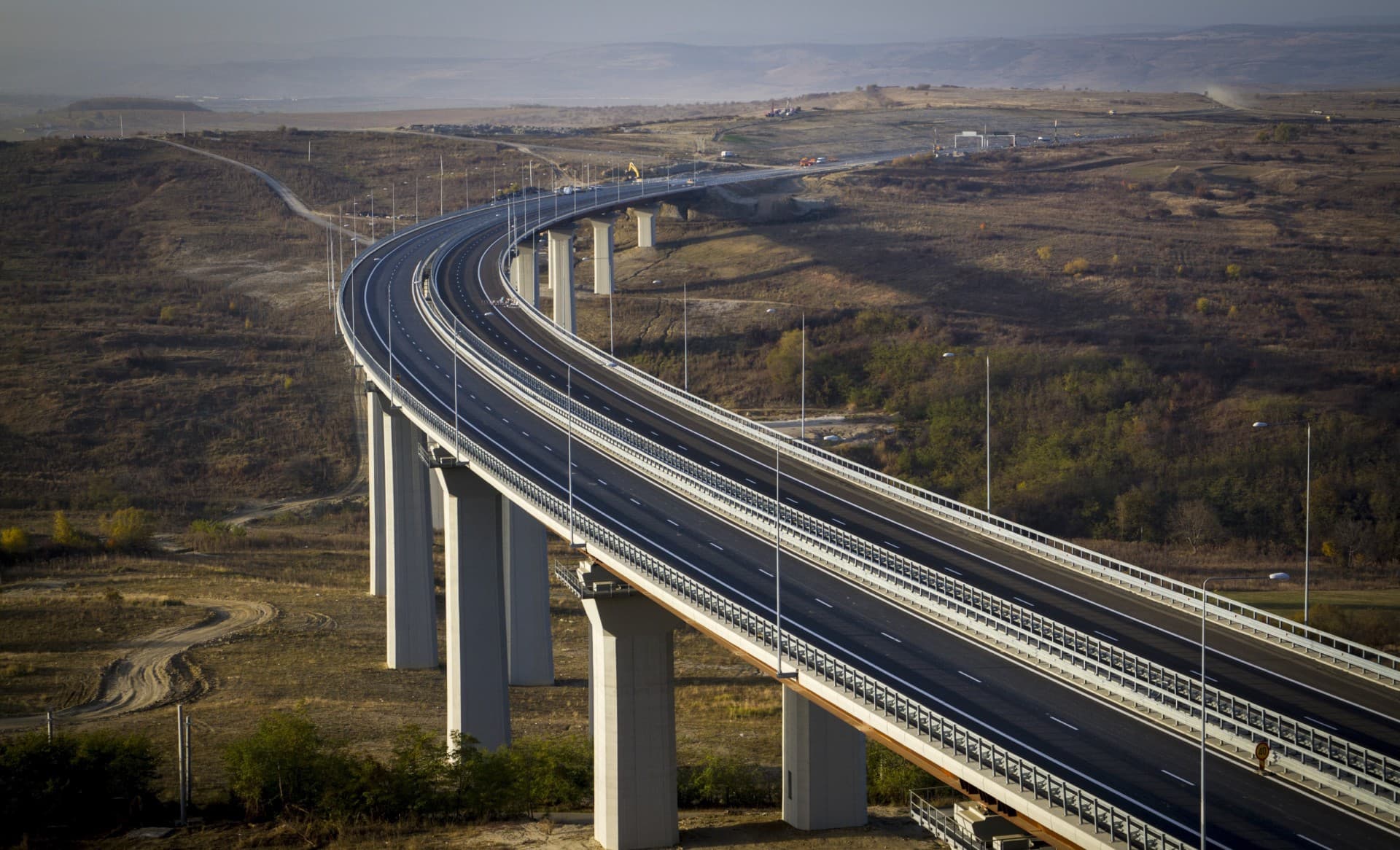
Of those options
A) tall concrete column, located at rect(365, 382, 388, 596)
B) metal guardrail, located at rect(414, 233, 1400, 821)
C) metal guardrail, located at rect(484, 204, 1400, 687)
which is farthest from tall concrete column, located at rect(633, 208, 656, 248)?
metal guardrail, located at rect(414, 233, 1400, 821)

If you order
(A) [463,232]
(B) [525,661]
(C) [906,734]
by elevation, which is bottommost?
(B) [525,661]

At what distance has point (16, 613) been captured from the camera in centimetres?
6569

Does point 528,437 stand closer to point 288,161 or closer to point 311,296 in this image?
point 311,296

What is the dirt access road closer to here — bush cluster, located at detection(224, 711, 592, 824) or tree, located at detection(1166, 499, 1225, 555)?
Answer: bush cluster, located at detection(224, 711, 592, 824)

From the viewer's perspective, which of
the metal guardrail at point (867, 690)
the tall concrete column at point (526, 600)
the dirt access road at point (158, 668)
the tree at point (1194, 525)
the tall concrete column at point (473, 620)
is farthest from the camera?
the tree at point (1194, 525)

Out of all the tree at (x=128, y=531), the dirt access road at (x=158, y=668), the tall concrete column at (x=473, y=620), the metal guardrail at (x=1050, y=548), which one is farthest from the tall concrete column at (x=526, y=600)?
the tree at (x=128, y=531)

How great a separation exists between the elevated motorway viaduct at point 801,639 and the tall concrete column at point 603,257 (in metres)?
50.6

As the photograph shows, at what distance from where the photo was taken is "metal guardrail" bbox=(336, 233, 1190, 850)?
24094 mm

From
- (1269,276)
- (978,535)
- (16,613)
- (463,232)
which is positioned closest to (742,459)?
(978,535)

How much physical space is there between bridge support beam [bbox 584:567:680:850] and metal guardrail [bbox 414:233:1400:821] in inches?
207

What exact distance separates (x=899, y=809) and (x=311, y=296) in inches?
3872

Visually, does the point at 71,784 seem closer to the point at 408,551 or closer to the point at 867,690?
the point at 867,690

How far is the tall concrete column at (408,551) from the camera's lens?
63.9m

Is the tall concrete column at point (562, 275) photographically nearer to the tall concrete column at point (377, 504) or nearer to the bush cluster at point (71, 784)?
the tall concrete column at point (377, 504)
